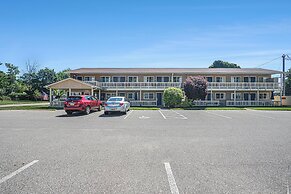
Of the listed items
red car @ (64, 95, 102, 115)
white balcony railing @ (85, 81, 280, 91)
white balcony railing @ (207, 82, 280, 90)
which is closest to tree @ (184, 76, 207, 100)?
white balcony railing @ (85, 81, 280, 91)

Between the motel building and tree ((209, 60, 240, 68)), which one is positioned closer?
the motel building

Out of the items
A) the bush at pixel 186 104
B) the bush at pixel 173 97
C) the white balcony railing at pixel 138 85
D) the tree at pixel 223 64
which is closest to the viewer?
the bush at pixel 173 97

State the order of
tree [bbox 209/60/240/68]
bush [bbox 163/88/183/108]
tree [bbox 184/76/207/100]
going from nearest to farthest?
bush [bbox 163/88/183/108]
tree [bbox 184/76/207/100]
tree [bbox 209/60/240/68]

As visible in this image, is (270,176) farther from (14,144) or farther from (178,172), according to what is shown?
(14,144)

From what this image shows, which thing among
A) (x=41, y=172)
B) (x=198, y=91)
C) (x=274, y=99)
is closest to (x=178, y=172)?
(x=41, y=172)

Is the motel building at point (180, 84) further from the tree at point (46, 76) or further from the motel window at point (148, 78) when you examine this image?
the tree at point (46, 76)

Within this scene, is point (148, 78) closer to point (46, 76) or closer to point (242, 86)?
point (242, 86)

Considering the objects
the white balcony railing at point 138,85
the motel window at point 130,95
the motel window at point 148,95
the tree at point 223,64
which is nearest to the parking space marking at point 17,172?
the white balcony railing at point 138,85

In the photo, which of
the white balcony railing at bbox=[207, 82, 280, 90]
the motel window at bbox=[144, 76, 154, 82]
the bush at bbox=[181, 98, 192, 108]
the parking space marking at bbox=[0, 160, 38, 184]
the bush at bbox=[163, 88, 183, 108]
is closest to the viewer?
the parking space marking at bbox=[0, 160, 38, 184]

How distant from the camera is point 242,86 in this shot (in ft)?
107

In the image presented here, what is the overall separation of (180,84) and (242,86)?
994cm

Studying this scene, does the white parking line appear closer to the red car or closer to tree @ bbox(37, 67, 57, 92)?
the red car

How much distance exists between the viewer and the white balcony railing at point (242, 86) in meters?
32.4

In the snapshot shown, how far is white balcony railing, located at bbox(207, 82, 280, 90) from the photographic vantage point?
32.4 meters
